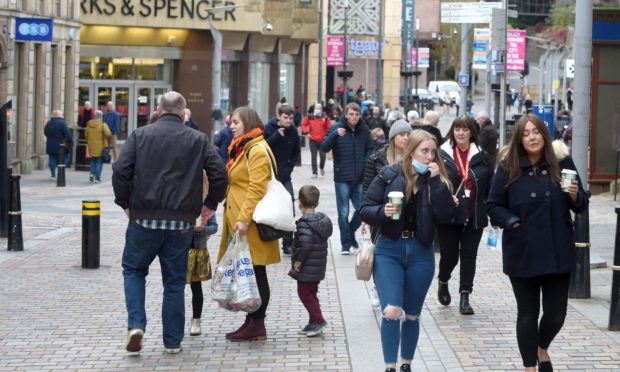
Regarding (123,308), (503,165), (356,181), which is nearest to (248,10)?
(356,181)

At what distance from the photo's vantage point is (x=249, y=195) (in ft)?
31.1

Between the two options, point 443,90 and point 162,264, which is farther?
point 443,90

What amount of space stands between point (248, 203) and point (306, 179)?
21.9m

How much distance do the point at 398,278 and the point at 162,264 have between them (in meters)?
1.89

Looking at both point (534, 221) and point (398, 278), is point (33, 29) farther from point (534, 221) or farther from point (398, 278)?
point (534, 221)

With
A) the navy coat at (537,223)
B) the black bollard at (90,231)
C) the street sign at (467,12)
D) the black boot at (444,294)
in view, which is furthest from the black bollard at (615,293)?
the street sign at (467,12)

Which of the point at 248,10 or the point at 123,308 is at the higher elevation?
the point at 248,10

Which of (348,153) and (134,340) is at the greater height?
(348,153)

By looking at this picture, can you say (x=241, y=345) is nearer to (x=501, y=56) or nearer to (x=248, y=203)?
(x=248, y=203)

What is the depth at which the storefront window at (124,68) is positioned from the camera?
46750mm

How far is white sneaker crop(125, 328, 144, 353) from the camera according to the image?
903cm

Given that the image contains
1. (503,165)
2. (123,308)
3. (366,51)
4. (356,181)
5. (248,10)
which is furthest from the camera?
(366,51)

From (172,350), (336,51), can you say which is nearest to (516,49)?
(336,51)

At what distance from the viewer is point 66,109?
1468 inches
